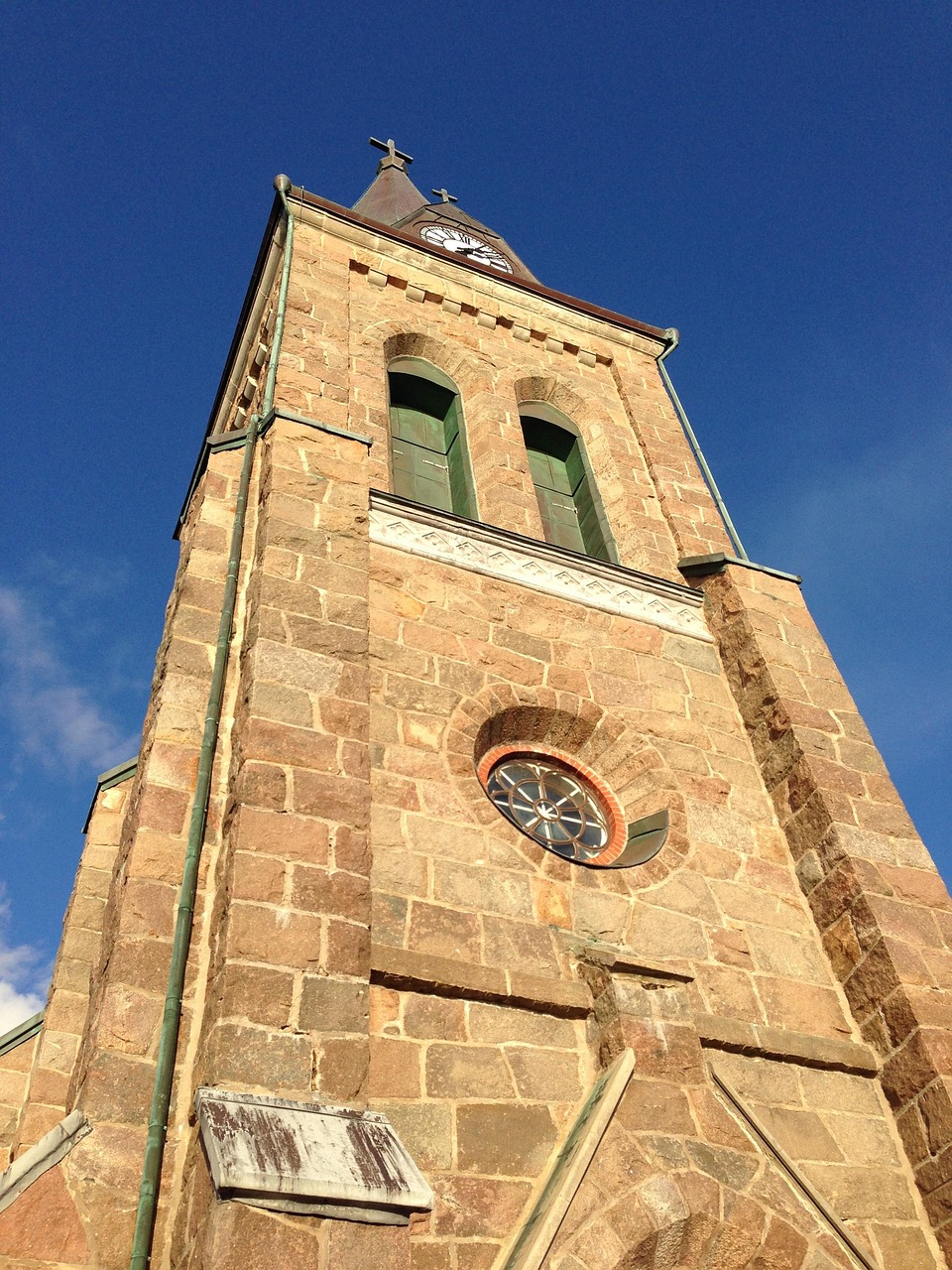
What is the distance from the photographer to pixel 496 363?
1318 cm

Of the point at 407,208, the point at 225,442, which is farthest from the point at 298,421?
the point at 407,208

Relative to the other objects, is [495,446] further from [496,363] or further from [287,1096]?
[287,1096]

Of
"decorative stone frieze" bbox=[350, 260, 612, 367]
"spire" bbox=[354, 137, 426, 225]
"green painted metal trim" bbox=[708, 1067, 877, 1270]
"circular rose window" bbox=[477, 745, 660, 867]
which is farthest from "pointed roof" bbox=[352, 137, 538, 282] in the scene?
"green painted metal trim" bbox=[708, 1067, 877, 1270]

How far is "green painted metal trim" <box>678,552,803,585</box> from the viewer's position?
1012cm

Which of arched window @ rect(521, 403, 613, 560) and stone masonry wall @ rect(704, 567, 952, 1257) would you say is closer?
stone masonry wall @ rect(704, 567, 952, 1257)

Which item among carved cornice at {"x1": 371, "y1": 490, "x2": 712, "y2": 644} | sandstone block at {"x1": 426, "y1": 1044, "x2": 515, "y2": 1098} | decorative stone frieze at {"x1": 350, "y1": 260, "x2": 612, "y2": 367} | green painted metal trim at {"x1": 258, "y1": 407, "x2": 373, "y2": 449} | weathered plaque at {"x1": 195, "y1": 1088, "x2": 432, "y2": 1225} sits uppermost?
decorative stone frieze at {"x1": 350, "y1": 260, "x2": 612, "y2": 367}

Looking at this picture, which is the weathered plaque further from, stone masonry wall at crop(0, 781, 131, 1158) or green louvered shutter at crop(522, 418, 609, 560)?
green louvered shutter at crop(522, 418, 609, 560)

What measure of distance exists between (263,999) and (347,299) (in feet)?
30.0

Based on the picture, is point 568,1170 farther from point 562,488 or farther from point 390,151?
point 390,151

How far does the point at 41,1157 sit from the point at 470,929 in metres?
2.42

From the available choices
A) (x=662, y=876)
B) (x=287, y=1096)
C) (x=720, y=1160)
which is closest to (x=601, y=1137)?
(x=720, y=1160)

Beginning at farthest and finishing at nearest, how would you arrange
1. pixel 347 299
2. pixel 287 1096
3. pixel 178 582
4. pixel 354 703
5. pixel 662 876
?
pixel 347 299, pixel 178 582, pixel 662 876, pixel 354 703, pixel 287 1096

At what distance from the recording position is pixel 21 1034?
25.6 feet

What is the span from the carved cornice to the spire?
12.1 m
